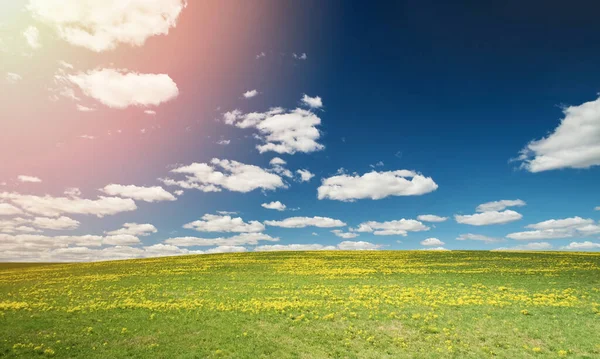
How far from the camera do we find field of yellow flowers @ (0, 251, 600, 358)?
2377 centimetres

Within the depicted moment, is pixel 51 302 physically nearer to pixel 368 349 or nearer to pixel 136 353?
pixel 136 353

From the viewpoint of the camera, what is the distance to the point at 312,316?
30578mm

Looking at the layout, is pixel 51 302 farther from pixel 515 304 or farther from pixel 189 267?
pixel 515 304

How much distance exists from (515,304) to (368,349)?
19268 millimetres

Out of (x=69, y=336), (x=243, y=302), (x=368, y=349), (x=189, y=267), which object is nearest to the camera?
(x=368, y=349)

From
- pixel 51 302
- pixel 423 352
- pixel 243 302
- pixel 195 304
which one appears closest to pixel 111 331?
pixel 195 304

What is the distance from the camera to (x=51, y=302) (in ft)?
126

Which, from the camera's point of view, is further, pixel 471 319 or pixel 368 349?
pixel 471 319

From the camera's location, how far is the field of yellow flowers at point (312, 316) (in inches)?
936

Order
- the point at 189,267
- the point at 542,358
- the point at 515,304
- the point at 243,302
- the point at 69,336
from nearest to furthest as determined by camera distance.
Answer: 1. the point at 542,358
2. the point at 69,336
3. the point at 515,304
4. the point at 243,302
5. the point at 189,267

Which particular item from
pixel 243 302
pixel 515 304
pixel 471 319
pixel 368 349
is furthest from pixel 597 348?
pixel 243 302

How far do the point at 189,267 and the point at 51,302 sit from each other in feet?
92.5

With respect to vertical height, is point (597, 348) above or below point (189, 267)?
below

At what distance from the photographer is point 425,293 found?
38.7m
